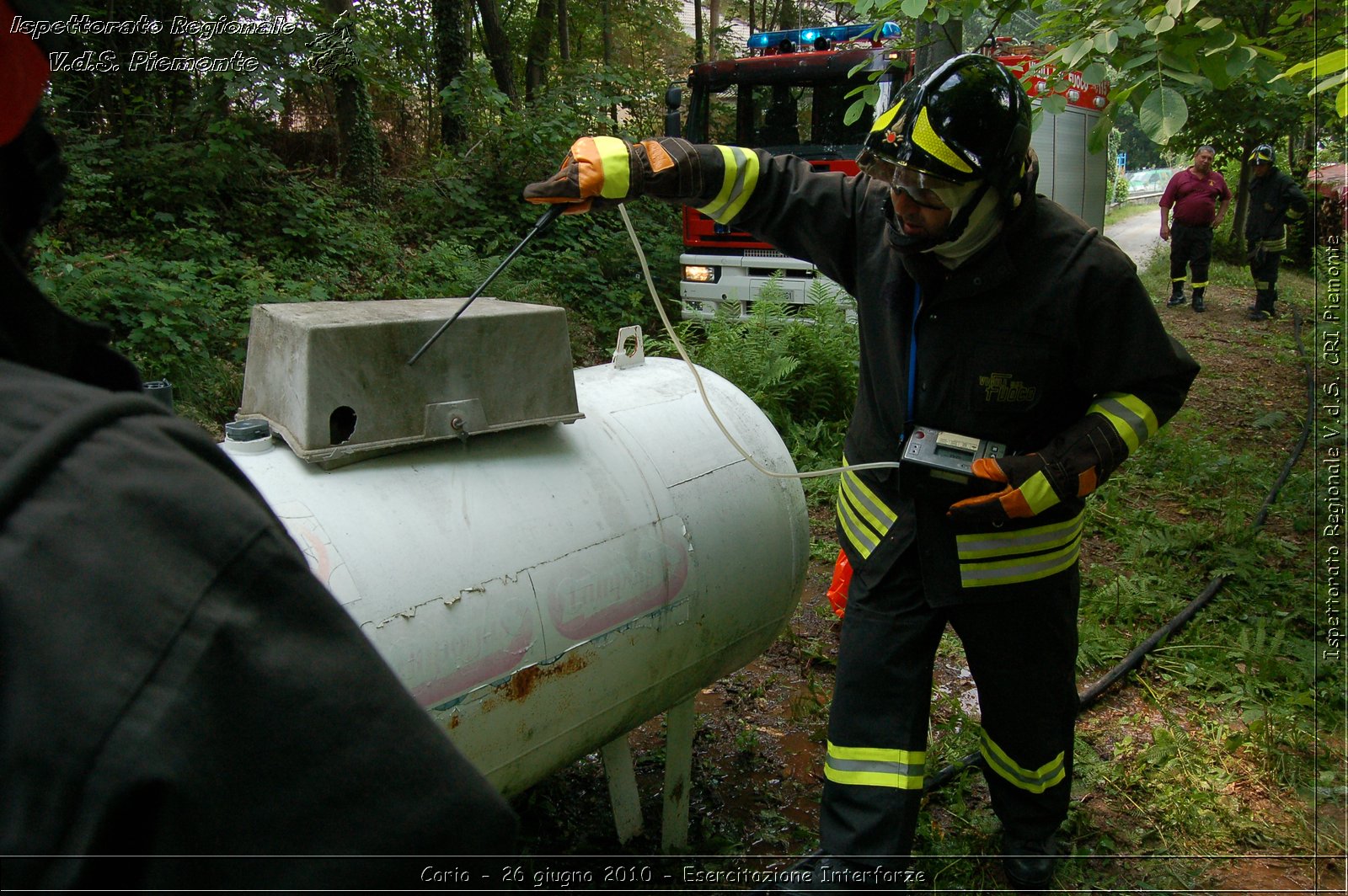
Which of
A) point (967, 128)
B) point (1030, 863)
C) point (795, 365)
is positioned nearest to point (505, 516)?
point (967, 128)

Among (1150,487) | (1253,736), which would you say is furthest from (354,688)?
(1150,487)

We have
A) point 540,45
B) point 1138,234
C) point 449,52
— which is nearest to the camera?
point 449,52

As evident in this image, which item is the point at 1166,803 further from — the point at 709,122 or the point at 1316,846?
the point at 709,122

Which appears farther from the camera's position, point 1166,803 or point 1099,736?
point 1099,736

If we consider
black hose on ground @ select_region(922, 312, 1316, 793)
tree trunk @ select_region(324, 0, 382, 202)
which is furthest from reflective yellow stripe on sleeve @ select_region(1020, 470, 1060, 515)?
tree trunk @ select_region(324, 0, 382, 202)

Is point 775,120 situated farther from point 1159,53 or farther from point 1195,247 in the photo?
point 1159,53

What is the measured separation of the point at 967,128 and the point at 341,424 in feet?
5.34

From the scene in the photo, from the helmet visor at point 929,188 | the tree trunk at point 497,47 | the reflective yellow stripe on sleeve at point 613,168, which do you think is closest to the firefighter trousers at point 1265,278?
the tree trunk at point 497,47

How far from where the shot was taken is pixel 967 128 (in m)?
→ 2.25

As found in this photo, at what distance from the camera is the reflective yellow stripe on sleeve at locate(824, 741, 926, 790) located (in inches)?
91.9

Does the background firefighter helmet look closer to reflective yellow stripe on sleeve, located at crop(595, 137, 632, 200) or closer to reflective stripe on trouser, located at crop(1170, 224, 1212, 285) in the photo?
reflective yellow stripe on sleeve, located at crop(595, 137, 632, 200)

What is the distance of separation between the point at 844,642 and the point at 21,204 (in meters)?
2.11

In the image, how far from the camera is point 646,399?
2732mm

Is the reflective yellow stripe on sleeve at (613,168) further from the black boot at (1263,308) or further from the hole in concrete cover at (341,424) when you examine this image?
the black boot at (1263,308)
